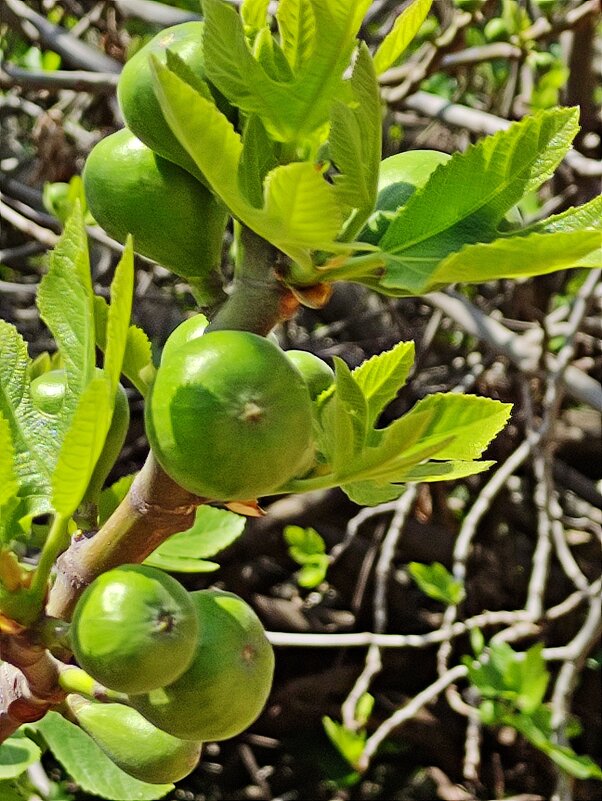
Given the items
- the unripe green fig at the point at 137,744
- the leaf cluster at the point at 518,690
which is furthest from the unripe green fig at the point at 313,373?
the leaf cluster at the point at 518,690

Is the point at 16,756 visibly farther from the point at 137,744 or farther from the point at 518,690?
the point at 518,690

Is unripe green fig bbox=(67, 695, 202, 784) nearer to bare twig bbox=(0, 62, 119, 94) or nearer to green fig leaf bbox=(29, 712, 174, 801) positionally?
green fig leaf bbox=(29, 712, 174, 801)

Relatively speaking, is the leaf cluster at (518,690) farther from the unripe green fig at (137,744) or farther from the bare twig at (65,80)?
the bare twig at (65,80)

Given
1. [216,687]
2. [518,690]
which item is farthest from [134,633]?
[518,690]

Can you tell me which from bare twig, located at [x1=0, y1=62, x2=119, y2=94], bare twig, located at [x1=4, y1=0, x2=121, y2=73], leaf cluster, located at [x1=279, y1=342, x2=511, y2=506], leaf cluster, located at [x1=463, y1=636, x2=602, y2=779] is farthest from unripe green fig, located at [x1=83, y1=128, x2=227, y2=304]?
bare twig, located at [x1=4, y1=0, x2=121, y2=73]

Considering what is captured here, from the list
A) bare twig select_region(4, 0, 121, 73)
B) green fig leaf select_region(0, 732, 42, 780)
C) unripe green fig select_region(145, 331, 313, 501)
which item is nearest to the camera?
unripe green fig select_region(145, 331, 313, 501)

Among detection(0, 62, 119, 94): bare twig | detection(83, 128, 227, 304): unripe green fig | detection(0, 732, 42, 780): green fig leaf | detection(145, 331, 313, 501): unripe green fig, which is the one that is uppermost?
detection(83, 128, 227, 304): unripe green fig
